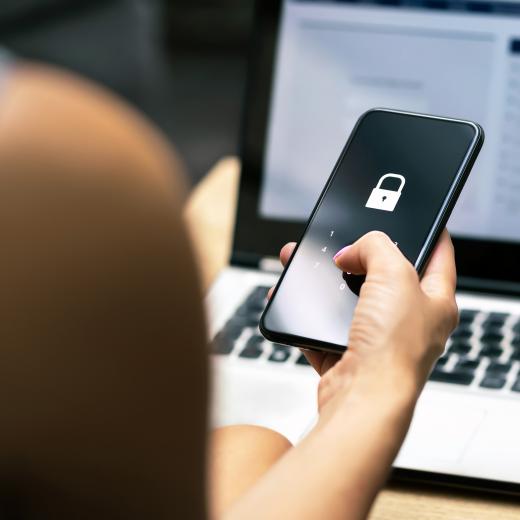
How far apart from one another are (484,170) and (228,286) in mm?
213

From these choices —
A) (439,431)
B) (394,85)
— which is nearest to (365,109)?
(394,85)

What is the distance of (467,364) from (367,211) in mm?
135

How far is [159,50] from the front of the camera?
9.46 ft

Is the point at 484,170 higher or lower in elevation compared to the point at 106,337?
lower

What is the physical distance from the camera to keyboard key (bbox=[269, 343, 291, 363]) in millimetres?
555

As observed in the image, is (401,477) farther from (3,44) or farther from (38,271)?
(3,44)

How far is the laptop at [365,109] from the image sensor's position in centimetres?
65

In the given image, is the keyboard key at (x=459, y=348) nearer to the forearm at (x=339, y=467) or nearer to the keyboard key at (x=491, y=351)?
the keyboard key at (x=491, y=351)

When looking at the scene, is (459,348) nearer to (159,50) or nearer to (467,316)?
(467,316)

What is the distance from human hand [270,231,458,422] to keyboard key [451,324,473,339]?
0.66 feet

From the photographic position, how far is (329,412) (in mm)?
302

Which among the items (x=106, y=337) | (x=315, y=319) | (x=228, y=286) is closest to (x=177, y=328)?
(x=106, y=337)

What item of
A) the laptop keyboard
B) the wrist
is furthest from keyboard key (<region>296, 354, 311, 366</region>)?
the wrist

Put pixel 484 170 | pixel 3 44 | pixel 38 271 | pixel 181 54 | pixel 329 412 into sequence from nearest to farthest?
pixel 38 271 < pixel 329 412 < pixel 484 170 < pixel 3 44 < pixel 181 54
